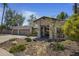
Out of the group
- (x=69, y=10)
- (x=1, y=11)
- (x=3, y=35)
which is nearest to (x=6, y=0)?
(x=1, y=11)

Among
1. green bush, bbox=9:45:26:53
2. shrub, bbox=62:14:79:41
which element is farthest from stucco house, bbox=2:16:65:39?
green bush, bbox=9:45:26:53

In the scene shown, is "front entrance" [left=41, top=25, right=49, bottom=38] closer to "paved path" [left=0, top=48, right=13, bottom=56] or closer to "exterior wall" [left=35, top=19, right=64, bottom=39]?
"exterior wall" [left=35, top=19, right=64, bottom=39]

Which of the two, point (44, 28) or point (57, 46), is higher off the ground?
point (44, 28)

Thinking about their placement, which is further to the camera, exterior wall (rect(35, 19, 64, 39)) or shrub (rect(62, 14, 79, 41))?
exterior wall (rect(35, 19, 64, 39))

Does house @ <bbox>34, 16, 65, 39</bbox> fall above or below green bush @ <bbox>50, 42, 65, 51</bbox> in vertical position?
above

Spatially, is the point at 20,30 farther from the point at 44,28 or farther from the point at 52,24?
the point at 52,24

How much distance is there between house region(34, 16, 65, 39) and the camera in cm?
709

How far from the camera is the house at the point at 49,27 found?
709cm

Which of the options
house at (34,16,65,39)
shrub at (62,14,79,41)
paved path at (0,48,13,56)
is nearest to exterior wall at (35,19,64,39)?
house at (34,16,65,39)

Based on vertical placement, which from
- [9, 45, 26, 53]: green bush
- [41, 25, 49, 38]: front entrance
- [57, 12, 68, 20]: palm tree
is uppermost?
[57, 12, 68, 20]: palm tree

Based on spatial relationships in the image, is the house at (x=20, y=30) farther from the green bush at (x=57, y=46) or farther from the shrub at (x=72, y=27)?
the shrub at (x=72, y=27)

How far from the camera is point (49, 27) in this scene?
7.18 meters

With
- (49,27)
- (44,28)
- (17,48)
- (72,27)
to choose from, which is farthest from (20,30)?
(72,27)

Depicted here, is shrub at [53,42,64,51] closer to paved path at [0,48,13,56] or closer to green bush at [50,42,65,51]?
green bush at [50,42,65,51]
